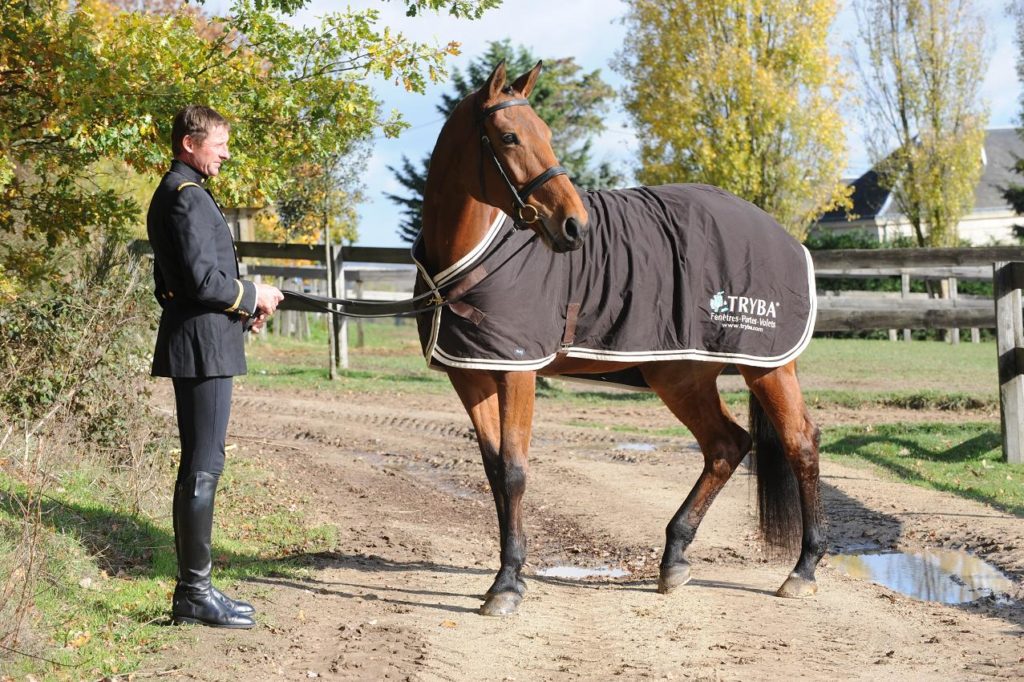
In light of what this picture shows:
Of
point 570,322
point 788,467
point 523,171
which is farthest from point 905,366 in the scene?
point 523,171

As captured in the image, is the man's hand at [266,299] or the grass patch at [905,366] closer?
the man's hand at [266,299]

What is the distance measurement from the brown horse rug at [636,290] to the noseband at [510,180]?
0.26 m

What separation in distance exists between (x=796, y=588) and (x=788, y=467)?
789mm

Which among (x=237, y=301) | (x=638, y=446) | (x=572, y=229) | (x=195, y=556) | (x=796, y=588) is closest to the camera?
(x=237, y=301)

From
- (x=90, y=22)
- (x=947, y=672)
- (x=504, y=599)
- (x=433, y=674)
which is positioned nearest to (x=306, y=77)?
(x=90, y=22)

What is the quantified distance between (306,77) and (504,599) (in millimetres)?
4669

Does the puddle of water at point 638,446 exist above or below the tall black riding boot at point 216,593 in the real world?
below

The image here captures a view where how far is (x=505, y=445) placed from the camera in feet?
16.1

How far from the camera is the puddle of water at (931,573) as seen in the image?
5188mm

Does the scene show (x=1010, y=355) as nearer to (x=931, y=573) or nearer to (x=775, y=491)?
(x=931, y=573)

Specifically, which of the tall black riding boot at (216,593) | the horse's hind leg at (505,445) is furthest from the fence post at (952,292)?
the tall black riding boot at (216,593)

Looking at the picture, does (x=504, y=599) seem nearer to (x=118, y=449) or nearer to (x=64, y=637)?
(x=64, y=637)

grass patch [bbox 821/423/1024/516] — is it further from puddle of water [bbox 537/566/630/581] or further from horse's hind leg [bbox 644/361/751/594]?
puddle of water [bbox 537/566/630/581]

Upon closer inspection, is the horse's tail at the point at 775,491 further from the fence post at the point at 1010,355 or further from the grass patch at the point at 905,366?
the grass patch at the point at 905,366
